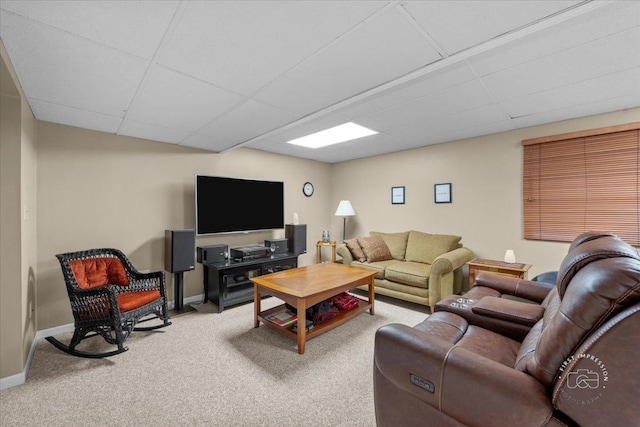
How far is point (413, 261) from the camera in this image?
4105 millimetres

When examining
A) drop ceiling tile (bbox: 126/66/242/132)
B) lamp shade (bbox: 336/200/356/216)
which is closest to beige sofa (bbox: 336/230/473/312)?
lamp shade (bbox: 336/200/356/216)

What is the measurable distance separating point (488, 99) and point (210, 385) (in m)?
3.42

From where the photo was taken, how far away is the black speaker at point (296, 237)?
14.8 feet

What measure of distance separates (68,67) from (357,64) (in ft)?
6.39

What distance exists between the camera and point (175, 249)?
332 centimetres

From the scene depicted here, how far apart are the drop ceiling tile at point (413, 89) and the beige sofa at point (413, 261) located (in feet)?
6.30

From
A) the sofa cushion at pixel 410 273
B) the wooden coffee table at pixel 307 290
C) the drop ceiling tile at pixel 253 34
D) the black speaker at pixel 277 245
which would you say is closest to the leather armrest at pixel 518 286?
the sofa cushion at pixel 410 273

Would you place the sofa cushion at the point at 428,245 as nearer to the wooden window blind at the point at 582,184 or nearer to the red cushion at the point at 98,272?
the wooden window blind at the point at 582,184

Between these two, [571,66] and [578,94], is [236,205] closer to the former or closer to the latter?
[571,66]

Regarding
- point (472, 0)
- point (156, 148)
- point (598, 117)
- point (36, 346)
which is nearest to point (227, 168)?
point (156, 148)

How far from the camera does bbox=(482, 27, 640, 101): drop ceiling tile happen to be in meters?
1.68

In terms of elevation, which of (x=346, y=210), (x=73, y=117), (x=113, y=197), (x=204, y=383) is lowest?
(x=204, y=383)

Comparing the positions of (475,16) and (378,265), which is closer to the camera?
(475,16)

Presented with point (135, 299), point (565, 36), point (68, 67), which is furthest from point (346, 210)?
point (68, 67)
